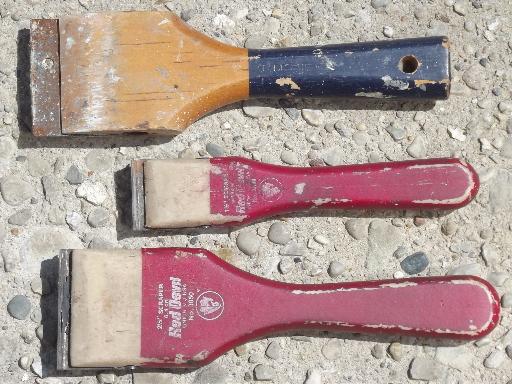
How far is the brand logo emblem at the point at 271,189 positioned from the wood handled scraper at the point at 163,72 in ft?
0.73

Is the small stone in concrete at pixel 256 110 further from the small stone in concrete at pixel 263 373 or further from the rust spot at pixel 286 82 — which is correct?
the small stone in concrete at pixel 263 373

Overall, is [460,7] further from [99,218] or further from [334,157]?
[99,218]

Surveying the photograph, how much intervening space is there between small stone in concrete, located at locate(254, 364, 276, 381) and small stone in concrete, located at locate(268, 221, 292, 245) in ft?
0.99

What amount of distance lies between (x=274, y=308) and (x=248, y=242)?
0.69ft

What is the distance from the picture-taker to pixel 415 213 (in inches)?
83.5

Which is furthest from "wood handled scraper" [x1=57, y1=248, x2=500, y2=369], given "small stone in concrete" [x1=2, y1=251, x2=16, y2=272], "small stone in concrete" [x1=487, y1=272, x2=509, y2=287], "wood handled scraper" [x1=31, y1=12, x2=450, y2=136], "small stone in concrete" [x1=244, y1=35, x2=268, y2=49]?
"small stone in concrete" [x1=244, y1=35, x2=268, y2=49]

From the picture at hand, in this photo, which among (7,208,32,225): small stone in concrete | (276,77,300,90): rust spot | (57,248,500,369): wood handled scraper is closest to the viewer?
(57,248,500,369): wood handled scraper

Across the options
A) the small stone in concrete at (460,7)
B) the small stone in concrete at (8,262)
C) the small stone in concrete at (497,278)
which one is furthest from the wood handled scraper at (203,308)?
the small stone in concrete at (460,7)

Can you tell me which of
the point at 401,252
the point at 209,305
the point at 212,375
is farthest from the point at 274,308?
the point at 401,252

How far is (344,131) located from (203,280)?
52cm

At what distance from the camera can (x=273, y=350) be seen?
2.07m

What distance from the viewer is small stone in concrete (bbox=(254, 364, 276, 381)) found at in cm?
207

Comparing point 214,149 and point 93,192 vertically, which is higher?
point 214,149

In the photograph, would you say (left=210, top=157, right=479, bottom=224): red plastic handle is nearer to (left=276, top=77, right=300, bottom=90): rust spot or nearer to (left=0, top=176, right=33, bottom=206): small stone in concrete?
(left=276, top=77, right=300, bottom=90): rust spot
